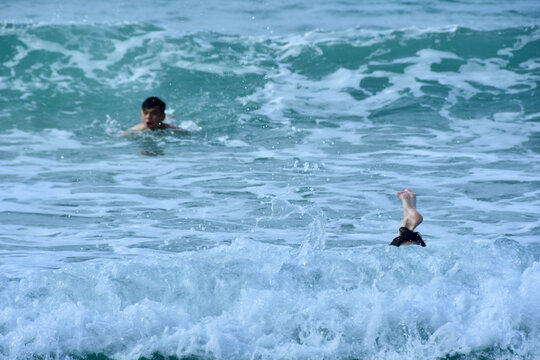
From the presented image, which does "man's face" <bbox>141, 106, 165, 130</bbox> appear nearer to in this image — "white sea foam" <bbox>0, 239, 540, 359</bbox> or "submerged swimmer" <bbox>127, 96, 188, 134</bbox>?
"submerged swimmer" <bbox>127, 96, 188, 134</bbox>

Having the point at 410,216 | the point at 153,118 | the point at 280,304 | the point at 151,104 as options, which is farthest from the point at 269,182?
the point at 151,104

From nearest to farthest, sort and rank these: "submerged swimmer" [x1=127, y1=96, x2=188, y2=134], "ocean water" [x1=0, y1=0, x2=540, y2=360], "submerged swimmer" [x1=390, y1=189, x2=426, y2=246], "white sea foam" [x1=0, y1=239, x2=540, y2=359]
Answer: "white sea foam" [x1=0, y1=239, x2=540, y2=359] → "ocean water" [x1=0, y1=0, x2=540, y2=360] → "submerged swimmer" [x1=390, y1=189, x2=426, y2=246] → "submerged swimmer" [x1=127, y1=96, x2=188, y2=134]

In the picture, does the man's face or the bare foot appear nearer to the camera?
the bare foot

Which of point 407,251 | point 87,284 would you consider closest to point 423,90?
point 407,251

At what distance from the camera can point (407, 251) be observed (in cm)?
526

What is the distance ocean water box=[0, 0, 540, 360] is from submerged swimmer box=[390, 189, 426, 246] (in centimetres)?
18

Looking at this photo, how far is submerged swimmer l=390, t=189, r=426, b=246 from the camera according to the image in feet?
18.7

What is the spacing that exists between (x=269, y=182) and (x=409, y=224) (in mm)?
1995

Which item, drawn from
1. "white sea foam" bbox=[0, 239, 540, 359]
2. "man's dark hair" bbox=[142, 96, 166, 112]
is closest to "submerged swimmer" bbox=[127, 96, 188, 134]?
"man's dark hair" bbox=[142, 96, 166, 112]

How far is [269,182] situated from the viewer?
787 cm

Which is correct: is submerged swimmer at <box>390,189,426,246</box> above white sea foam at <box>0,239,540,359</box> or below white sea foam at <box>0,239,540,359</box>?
above

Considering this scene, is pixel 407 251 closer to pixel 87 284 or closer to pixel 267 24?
pixel 87 284

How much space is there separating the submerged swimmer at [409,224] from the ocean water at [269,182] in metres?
0.18

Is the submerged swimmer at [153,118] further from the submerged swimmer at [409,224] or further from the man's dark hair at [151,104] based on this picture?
the submerged swimmer at [409,224]
